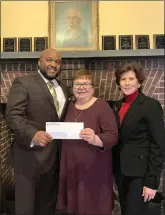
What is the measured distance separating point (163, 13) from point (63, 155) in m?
2.18

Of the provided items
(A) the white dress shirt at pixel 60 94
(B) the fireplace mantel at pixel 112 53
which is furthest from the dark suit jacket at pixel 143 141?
(B) the fireplace mantel at pixel 112 53

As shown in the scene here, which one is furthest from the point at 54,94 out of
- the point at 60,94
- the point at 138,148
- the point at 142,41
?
the point at 142,41

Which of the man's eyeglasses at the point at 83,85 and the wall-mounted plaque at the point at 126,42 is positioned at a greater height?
the wall-mounted plaque at the point at 126,42

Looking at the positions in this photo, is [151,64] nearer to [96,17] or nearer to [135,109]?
[96,17]

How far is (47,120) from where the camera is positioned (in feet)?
7.01

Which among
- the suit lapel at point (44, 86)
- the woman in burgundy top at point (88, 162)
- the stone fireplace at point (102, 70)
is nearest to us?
the woman in burgundy top at point (88, 162)

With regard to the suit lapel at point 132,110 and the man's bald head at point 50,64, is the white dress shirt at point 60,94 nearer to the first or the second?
the man's bald head at point 50,64

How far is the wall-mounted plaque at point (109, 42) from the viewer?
323cm

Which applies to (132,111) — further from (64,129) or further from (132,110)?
(64,129)

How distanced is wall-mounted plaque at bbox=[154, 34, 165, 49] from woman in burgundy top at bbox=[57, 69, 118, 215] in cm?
147

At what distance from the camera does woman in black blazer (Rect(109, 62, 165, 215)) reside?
1885mm

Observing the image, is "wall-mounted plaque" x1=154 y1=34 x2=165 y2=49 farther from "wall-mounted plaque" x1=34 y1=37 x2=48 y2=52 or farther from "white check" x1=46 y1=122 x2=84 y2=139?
"white check" x1=46 y1=122 x2=84 y2=139

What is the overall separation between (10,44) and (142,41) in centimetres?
150

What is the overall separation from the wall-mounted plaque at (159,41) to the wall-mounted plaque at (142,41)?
0.09m
